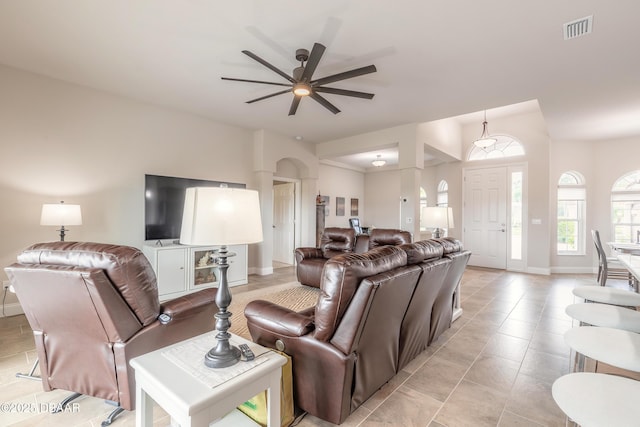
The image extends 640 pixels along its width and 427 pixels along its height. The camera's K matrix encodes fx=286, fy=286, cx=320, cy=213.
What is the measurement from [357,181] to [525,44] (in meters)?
7.14

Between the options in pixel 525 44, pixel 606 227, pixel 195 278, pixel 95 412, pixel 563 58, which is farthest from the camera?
pixel 606 227

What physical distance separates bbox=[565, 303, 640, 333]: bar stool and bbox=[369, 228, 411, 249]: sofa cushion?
2528 millimetres

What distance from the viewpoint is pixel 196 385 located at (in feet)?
3.84

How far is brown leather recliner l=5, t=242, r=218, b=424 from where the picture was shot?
5.13 feet

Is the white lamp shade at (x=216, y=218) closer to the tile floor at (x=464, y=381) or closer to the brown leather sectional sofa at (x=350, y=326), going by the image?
the brown leather sectional sofa at (x=350, y=326)

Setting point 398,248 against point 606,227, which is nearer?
point 398,248

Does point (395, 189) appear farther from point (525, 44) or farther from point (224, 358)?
point (224, 358)

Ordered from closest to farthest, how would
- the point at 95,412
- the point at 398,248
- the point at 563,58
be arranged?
the point at 95,412
the point at 398,248
the point at 563,58

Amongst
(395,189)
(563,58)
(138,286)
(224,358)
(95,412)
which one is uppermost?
(563,58)

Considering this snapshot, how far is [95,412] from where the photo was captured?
1.79 metres

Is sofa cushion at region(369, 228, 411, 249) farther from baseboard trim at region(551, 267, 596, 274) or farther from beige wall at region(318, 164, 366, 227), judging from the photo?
baseboard trim at region(551, 267, 596, 274)

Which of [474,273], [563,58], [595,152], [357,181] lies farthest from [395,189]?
[563,58]

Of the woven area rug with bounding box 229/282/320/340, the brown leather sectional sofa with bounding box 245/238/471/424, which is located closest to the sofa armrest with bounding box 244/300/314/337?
the brown leather sectional sofa with bounding box 245/238/471/424

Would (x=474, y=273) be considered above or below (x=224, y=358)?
below
